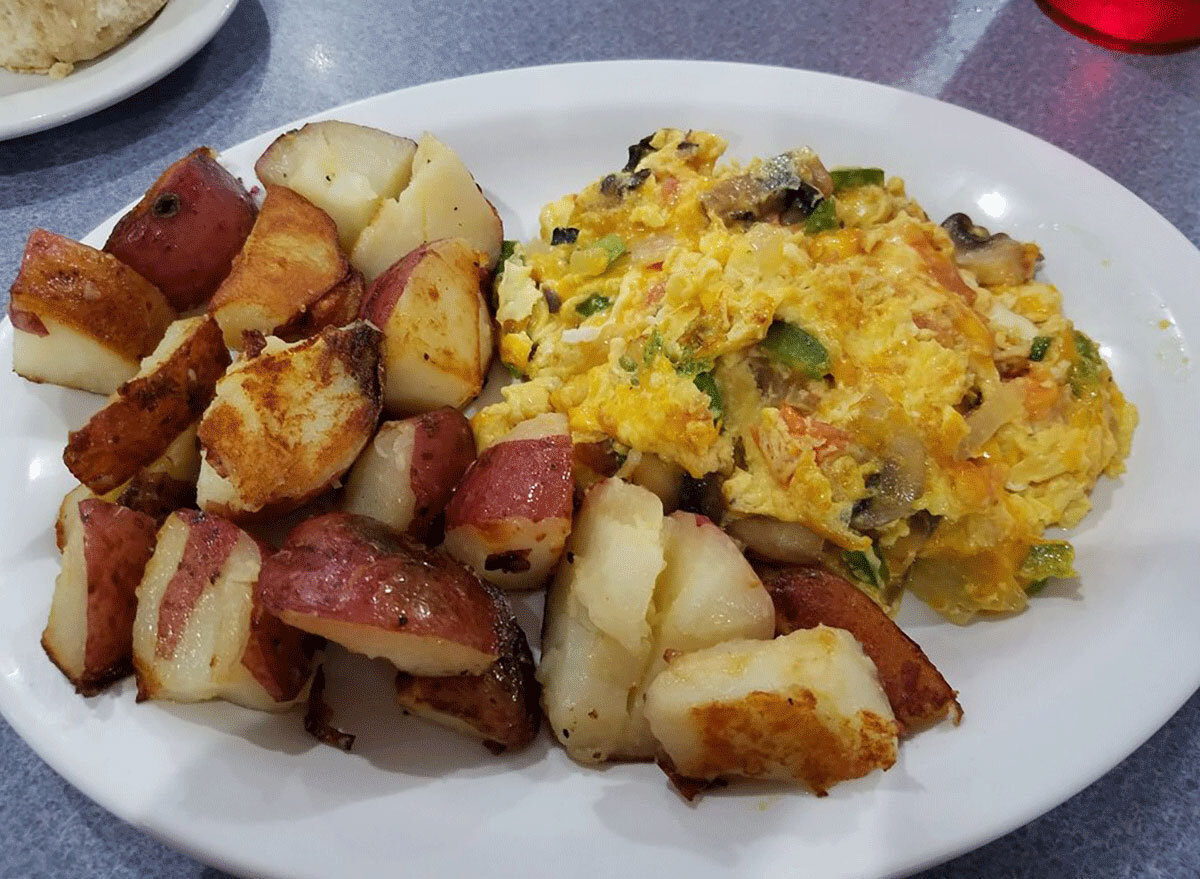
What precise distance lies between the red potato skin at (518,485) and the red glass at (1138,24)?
1996 millimetres

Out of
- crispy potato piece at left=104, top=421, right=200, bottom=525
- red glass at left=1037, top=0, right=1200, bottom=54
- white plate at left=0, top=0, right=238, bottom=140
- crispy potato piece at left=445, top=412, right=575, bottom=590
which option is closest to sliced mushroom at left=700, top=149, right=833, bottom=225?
crispy potato piece at left=445, top=412, right=575, bottom=590

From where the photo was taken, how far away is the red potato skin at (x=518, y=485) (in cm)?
125

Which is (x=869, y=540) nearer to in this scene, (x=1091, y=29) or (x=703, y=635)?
(x=703, y=635)

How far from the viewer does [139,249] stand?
5.10 feet

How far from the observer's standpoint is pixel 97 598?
3.94 feet

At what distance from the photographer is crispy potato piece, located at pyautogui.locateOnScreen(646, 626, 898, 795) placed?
1.07 metres

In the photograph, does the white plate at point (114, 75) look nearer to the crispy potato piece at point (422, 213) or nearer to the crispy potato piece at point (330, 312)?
the crispy potato piece at point (422, 213)

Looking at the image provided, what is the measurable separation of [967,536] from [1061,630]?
0.18m

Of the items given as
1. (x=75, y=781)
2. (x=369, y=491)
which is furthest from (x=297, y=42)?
(x=75, y=781)

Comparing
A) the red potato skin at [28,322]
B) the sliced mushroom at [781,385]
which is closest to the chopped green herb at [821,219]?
the sliced mushroom at [781,385]

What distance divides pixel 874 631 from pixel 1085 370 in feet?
2.10

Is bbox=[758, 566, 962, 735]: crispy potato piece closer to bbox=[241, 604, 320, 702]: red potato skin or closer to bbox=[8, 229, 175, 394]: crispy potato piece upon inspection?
bbox=[241, 604, 320, 702]: red potato skin

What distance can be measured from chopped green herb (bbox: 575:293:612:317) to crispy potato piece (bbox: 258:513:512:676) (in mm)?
619

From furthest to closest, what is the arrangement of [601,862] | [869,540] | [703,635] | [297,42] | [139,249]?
[297,42] < [139,249] < [869,540] < [703,635] < [601,862]
